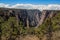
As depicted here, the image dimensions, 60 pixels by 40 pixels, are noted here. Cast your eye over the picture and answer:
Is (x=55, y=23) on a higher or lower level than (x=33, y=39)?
higher

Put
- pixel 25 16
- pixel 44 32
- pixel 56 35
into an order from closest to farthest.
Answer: pixel 56 35 < pixel 44 32 < pixel 25 16

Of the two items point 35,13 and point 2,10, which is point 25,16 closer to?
point 35,13

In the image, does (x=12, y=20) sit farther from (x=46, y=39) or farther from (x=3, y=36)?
(x=46, y=39)

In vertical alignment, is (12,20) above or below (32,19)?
above

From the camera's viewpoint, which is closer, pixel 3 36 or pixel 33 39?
Answer: pixel 33 39

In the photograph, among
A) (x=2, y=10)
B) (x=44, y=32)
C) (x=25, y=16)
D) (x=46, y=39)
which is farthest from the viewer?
(x=25, y=16)

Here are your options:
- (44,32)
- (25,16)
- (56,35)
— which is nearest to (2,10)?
(25,16)

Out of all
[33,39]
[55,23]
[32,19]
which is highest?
[55,23]

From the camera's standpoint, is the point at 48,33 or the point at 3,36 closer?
the point at 48,33

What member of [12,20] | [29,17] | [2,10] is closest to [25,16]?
[29,17]
